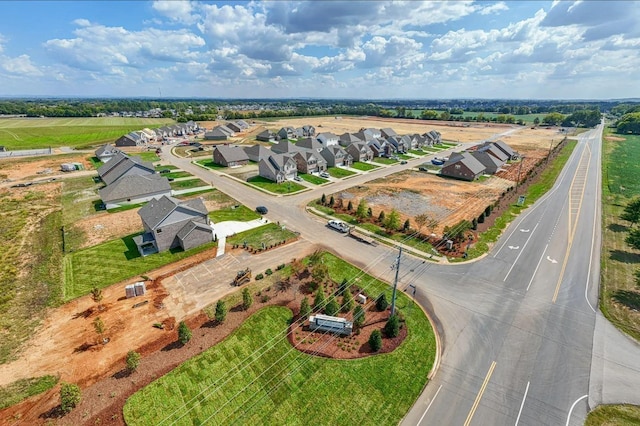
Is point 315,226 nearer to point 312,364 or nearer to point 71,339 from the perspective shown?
point 312,364

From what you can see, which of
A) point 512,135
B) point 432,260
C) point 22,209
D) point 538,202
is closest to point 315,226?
point 432,260

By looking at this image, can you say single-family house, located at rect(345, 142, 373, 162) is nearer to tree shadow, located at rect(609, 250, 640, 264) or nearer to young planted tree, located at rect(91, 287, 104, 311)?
tree shadow, located at rect(609, 250, 640, 264)

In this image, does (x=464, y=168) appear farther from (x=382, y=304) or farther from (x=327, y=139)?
(x=382, y=304)

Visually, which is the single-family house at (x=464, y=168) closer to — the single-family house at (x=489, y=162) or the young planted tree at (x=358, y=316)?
the single-family house at (x=489, y=162)

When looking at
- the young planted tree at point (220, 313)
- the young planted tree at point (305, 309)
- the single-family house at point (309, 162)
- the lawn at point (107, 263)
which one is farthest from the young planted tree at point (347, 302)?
the single-family house at point (309, 162)

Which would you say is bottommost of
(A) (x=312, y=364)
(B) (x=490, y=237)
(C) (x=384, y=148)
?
(A) (x=312, y=364)

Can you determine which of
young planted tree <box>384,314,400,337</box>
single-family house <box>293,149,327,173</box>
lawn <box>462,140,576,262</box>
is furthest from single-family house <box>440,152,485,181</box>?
young planted tree <box>384,314,400,337</box>
